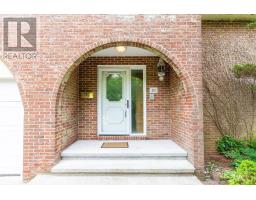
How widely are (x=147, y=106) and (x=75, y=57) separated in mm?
2985

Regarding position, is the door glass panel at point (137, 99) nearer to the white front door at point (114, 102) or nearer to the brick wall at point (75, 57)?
the white front door at point (114, 102)

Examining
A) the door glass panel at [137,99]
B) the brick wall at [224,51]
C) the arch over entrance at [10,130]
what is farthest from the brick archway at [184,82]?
the door glass panel at [137,99]

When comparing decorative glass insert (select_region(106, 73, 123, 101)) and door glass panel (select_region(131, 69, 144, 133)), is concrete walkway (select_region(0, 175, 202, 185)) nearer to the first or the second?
door glass panel (select_region(131, 69, 144, 133))

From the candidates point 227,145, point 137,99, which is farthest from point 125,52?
point 227,145

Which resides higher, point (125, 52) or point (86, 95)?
point (125, 52)

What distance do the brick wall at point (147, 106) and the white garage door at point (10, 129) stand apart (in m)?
1.89

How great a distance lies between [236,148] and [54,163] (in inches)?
187

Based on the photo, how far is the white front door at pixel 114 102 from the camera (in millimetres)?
7184

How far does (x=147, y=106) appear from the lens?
7.08 meters

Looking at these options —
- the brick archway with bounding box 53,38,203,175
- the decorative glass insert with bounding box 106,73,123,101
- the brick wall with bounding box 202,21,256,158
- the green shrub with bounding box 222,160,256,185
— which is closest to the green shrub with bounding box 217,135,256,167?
the brick wall with bounding box 202,21,256,158

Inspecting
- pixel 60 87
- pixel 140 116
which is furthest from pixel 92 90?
pixel 60 87

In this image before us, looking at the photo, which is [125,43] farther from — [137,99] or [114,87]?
[137,99]
